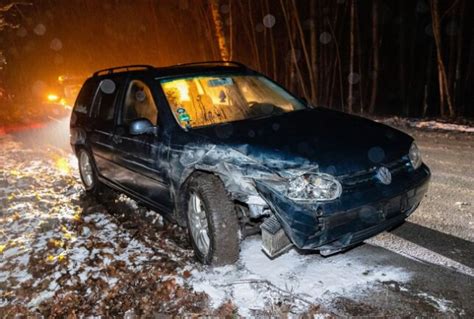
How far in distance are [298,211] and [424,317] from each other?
111 cm

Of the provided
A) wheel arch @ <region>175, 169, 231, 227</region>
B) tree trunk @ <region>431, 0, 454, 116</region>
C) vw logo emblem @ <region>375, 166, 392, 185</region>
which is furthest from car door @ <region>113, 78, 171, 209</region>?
tree trunk @ <region>431, 0, 454, 116</region>

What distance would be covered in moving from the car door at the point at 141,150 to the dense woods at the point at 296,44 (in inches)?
362

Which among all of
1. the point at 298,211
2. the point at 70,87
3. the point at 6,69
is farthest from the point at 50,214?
the point at 6,69

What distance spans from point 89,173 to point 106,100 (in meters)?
1.62

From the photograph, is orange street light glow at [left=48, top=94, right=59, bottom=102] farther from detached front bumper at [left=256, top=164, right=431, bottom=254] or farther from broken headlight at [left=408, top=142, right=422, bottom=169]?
broken headlight at [left=408, top=142, right=422, bottom=169]

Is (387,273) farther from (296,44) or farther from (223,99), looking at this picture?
(296,44)

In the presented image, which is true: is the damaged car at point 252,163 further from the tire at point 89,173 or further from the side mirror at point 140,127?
the tire at point 89,173

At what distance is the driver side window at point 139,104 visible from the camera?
4.53 meters

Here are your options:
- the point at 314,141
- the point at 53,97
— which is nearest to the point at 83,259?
the point at 314,141

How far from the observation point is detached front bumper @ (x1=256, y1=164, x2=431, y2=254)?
3043mm

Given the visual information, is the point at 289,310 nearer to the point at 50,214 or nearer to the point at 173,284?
the point at 173,284

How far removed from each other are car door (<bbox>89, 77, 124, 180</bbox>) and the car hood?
6.00 ft

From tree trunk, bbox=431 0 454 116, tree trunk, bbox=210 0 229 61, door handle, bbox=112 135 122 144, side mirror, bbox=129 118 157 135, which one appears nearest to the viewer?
side mirror, bbox=129 118 157 135

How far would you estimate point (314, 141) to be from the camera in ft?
11.3
